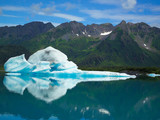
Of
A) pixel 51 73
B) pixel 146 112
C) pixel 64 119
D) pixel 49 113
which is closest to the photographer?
pixel 64 119

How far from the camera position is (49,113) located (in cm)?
1538

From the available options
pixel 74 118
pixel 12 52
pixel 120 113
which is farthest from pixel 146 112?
pixel 12 52

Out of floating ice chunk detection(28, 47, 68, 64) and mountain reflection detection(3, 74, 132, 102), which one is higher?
floating ice chunk detection(28, 47, 68, 64)

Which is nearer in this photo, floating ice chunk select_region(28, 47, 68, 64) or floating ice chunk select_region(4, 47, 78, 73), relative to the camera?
floating ice chunk select_region(4, 47, 78, 73)

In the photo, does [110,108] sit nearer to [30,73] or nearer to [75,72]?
[75,72]

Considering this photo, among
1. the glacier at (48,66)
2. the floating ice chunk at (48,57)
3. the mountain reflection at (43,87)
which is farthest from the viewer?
the floating ice chunk at (48,57)

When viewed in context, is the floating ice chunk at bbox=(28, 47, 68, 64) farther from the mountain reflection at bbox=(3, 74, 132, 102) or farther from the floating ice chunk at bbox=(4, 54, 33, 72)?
the mountain reflection at bbox=(3, 74, 132, 102)

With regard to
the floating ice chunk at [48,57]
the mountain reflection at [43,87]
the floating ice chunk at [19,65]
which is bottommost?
the mountain reflection at [43,87]

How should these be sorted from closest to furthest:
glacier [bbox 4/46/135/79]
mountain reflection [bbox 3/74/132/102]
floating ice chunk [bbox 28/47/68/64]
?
mountain reflection [bbox 3/74/132/102]
glacier [bbox 4/46/135/79]
floating ice chunk [bbox 28/47/68/64]

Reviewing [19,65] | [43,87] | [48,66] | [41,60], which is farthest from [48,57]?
[43,87]

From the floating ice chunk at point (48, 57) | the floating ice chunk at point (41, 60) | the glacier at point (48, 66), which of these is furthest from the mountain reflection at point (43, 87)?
the floating ice chunk at point (48, 57)

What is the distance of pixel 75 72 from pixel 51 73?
6808 millimetres

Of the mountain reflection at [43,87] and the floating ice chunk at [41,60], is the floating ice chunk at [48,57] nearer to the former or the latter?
the floating ice chunk at [41,60]

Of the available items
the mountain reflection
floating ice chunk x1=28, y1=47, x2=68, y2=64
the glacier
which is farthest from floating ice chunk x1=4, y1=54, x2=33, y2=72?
the mountain reflection
